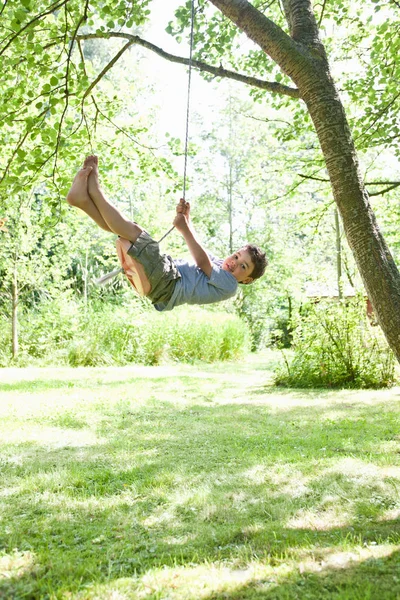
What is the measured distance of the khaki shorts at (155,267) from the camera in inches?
133

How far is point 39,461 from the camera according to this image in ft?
14.2

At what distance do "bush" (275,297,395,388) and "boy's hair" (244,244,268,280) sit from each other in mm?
4764

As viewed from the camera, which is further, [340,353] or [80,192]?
[340,353]

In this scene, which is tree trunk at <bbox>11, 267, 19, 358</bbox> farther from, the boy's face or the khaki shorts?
the khaki shorts

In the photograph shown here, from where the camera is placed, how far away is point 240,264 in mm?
4086

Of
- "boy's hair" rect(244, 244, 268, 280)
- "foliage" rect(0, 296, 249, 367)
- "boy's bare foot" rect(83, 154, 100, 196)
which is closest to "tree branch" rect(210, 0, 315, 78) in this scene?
"boy's bare foot" rect(83, 154, 100, 196)

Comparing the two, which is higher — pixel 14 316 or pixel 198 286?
pixel 198 286

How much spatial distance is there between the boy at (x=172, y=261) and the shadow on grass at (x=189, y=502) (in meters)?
1.24

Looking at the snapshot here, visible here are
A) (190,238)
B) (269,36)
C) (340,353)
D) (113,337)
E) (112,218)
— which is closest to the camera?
(269,36)

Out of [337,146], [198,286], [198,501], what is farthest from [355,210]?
[198,501]

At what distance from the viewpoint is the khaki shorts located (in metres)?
3.38

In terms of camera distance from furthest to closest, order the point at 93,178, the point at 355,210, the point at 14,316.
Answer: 1. the point at 14,316
2. the point at 93,178
3. the point at 355,210

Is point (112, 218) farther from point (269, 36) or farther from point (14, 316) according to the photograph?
point (14, 316)

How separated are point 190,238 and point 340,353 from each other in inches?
221
